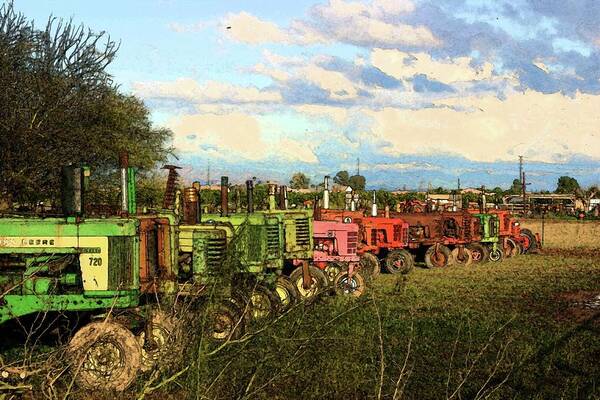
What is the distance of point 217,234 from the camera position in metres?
9.93

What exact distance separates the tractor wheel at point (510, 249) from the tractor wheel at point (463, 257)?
10.7 feet

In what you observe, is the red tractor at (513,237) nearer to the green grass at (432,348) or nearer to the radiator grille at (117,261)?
the green grass at (432,348)

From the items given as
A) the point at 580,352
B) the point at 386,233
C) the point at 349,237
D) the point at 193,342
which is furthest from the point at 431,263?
the point at 193,342

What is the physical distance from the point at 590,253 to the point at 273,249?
18.9 m

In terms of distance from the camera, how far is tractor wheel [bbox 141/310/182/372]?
444 cm

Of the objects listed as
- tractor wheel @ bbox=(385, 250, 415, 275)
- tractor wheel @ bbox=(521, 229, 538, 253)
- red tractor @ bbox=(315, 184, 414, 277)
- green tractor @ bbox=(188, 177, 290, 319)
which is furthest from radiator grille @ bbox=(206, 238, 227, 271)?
tractor wheel @ bbox=(521, 229, 538, 253)

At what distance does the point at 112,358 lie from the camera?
6.18 meters

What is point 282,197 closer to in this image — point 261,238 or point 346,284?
point 261,238

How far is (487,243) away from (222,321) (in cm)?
2089

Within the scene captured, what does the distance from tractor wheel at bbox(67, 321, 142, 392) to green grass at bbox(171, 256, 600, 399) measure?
112cm

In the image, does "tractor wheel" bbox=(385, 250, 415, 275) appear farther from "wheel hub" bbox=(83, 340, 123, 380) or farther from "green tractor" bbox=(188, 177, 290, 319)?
"wheel hub" bbox=(83, 340, 123, 380)

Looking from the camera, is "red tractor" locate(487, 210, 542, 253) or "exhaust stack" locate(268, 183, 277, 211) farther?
"red tractor" locate(487, 210, 542, 253)

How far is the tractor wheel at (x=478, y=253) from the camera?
23.6 meters

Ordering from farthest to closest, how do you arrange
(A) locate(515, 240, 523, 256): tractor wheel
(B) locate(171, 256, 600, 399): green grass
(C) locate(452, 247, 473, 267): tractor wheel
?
1. (A) locate(515, 240, 523, 256): tractor wheel
2. (C) locate(452, 247, 473, 267): tractor wheel
3. (B) locate(171, 256, 600, 399): green grass
